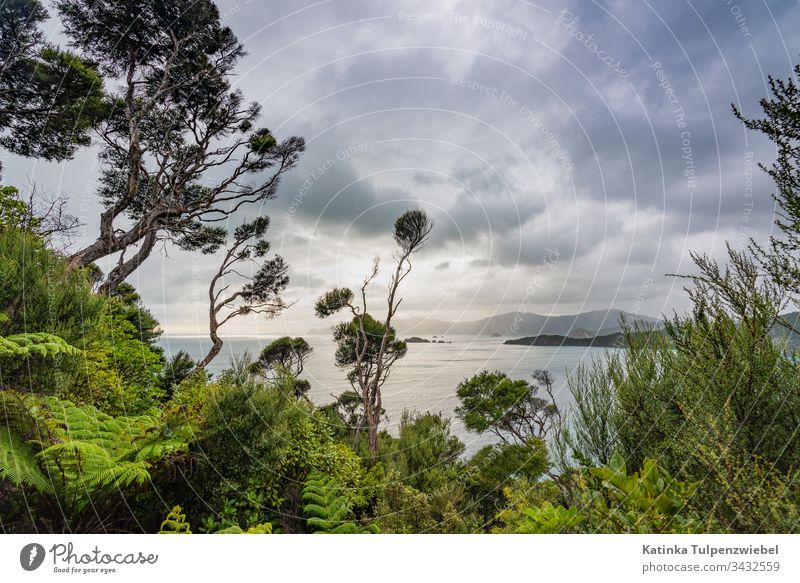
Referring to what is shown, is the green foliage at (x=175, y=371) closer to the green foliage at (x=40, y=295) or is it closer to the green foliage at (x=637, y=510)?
the green foliage at (x=40, y=295)

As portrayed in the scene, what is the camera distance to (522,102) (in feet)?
7.45

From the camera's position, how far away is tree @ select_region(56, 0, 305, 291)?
131 inches

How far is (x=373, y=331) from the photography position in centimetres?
364

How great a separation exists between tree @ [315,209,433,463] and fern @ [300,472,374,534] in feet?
3.83

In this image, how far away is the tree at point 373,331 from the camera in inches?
117

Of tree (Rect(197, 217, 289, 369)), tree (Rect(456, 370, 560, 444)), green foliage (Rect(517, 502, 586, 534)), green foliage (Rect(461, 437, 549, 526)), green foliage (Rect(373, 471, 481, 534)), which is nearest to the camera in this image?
green foliage (Rect(517, 502, 586, 534))

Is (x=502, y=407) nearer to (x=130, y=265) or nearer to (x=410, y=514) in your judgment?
(x=410, y=514)

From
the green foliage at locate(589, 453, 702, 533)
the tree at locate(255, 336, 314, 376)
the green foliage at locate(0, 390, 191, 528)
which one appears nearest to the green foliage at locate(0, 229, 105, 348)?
the green foliage at locate(0, 390, 191, 528)

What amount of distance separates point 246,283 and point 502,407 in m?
3.38

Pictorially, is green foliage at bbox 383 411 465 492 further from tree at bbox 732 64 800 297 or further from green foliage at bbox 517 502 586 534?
tree at bbox 732 64 800 297

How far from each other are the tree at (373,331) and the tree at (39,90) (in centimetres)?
278

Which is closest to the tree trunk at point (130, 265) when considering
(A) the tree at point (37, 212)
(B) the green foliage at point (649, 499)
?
(A) the tree at point (37, 212)
